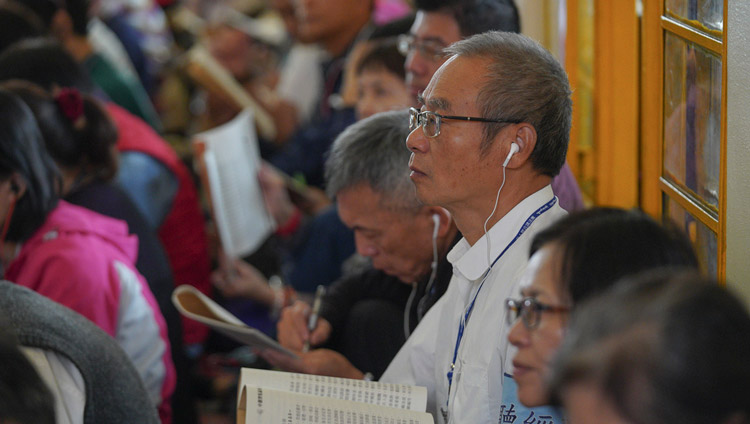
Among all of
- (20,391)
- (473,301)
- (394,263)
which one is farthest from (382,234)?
(20,391)

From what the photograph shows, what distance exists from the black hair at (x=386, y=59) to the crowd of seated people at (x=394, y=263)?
1cm

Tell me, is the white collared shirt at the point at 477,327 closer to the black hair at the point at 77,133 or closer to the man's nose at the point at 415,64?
the man's nose at the point at 415,64

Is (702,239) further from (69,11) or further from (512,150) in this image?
(69,11)

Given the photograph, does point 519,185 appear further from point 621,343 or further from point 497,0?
point 497,0

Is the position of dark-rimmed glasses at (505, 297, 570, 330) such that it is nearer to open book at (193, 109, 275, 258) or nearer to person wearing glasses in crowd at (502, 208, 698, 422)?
person wearing glasses in crowd at (502, 208, 698, 422)

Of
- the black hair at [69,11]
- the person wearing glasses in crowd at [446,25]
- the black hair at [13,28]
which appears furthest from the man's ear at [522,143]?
the black hair at [69,11]

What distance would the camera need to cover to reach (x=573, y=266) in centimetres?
124

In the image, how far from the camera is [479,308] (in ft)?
5.78

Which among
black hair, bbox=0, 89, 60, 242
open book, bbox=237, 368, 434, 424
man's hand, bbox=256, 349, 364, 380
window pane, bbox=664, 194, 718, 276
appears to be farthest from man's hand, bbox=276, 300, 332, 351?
window pane, bbox=664, 194, 718, 276

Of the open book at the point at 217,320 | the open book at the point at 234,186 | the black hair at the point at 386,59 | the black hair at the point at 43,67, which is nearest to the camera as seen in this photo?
the open book at the point at 217,320

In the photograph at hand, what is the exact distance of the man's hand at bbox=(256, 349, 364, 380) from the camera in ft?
7.33

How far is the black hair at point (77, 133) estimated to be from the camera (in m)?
2.84

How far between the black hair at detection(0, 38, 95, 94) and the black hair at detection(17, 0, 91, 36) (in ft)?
4.29

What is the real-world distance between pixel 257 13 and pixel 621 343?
596 centimetres
